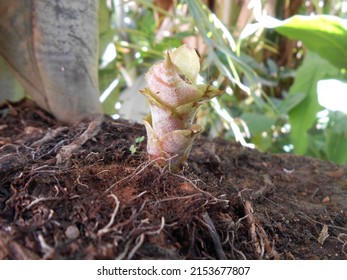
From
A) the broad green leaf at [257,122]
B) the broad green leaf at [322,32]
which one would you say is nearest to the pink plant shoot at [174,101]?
the broad green leaf at [322,32]

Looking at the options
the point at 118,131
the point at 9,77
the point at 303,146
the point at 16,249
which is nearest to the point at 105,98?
the point at 9,77

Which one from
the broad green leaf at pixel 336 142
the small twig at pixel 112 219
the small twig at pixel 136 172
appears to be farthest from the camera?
the broad green leaf at pixel 336 142

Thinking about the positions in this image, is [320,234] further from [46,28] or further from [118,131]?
[46,28]

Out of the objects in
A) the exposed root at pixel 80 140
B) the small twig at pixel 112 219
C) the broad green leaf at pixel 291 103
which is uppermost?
the small twig at pixel 112 219

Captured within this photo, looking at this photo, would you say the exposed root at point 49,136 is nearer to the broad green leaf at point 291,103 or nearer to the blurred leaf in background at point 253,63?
the blurred leaf in background at point 253,63

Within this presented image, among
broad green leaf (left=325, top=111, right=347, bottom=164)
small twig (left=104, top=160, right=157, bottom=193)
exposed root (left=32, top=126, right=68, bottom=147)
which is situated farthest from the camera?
broad green leaf (left=325, top=111, right=347, bottom=164)

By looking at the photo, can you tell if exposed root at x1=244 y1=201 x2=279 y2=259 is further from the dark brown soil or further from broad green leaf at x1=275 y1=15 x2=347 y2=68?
broad green leaf at x1=275 y1=15 x2=347 y2=68

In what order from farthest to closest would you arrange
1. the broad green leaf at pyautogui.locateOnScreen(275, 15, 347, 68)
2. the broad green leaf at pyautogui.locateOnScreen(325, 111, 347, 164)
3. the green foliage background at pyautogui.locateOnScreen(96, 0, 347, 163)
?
the broad green leaf at pyautogui.locateOnScreen(325, 111, 347, 164) < the broad green leaf at pyautogui.locateOnScreen(275, 15, 347, 68) < the green foliage background at pyautogui.locateOnScreen(96, 0, 347, 163)

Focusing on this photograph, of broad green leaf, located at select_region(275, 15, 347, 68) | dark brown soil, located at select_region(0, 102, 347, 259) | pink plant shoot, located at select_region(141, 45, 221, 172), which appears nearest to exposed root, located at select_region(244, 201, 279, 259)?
dark brown soil, located at select_region(0, 102, 347, 259)
